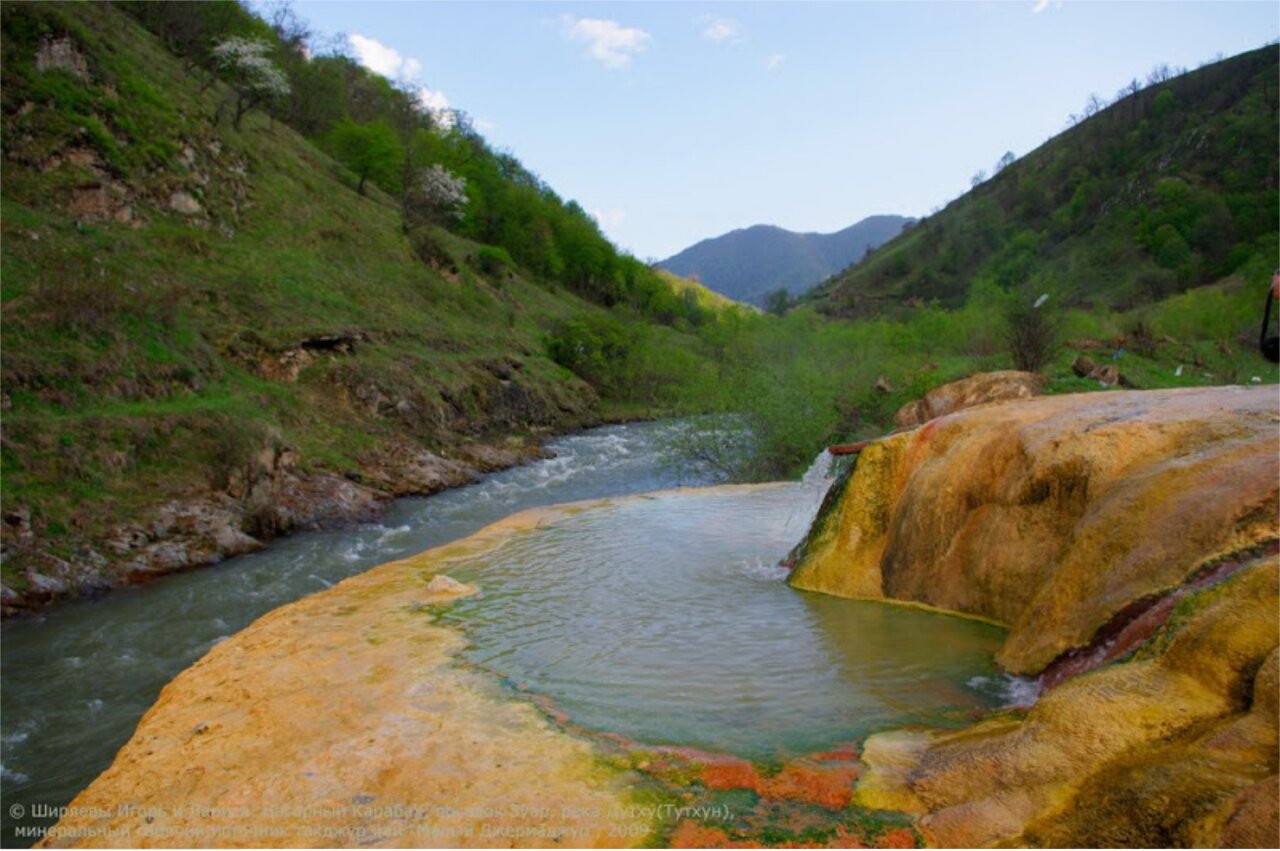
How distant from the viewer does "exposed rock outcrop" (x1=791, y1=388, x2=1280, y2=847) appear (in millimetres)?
3824

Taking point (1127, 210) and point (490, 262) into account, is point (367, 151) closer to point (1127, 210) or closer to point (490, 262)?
point (490, 262)

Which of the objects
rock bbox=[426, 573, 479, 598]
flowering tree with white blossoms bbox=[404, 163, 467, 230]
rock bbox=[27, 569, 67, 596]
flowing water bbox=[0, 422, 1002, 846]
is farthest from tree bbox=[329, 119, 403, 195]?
rock bbox=[426, 573, 479, 598]

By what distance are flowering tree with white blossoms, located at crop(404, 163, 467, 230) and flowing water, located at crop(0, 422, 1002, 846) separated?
43724 millimetres

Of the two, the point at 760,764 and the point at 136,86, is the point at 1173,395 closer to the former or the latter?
the point at 760,764

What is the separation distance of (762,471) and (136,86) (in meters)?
29.2

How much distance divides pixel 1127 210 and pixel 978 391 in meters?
78.7

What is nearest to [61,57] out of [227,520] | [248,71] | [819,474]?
[248,71]

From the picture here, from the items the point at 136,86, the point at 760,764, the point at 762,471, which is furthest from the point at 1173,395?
the point at 136,86

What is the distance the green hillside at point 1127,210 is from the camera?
67.4 m

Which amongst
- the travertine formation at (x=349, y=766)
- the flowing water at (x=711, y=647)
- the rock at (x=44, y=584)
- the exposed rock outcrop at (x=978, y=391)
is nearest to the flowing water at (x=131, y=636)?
the rock at (x=44, y=584)

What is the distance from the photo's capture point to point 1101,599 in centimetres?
609

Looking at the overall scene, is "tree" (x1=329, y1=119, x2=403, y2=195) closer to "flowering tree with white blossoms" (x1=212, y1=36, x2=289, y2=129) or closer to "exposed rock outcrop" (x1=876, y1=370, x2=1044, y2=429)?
"flowering tree with white blossoms" (x1=212, y1=36, x2=289, y2=129)

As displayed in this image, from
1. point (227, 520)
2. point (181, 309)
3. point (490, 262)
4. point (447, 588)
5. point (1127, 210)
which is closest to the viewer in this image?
point (447, 588)

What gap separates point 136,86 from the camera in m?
30.2
